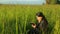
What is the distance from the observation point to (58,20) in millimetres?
2697

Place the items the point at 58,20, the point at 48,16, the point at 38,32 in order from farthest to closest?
the point at 48,16, the point at 38,32, the point at 58,20

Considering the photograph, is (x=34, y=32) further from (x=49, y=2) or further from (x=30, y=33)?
(x=49, y=2)

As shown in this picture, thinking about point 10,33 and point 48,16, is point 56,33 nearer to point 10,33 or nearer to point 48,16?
point 10,33

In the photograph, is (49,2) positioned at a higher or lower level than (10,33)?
lower

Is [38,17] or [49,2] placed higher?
[38,17]

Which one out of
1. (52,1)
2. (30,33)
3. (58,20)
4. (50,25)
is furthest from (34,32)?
(52,1)

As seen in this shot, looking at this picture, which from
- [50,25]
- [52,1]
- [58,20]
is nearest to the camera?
[58,20]

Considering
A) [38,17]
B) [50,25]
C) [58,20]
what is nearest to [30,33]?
[38,17]

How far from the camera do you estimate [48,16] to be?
5.54 metres

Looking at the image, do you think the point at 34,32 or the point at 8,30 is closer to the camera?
the point at 8,30

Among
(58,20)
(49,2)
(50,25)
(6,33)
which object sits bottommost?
(49,2)

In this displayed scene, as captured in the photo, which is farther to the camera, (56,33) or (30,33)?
(30,33)

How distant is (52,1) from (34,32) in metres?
15.0

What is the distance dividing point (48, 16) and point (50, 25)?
638 millimetres
